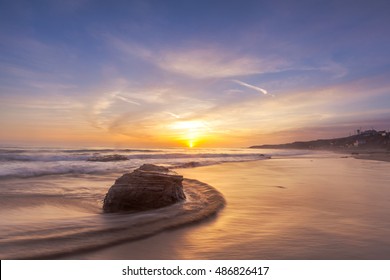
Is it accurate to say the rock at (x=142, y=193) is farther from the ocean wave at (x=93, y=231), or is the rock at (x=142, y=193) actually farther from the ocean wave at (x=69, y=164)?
the ocean wave at (x=69, y=164)

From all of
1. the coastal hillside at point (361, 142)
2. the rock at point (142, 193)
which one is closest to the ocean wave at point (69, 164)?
the rock at point (142, 193)

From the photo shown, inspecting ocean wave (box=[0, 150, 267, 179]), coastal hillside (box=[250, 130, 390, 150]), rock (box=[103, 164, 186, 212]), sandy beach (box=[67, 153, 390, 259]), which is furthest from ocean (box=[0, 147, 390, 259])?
coastal hillside (box=[250, 130, 390, 150])

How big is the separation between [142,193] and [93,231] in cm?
194

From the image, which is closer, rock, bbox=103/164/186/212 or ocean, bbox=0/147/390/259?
ocean, bbox=0/147/390/259

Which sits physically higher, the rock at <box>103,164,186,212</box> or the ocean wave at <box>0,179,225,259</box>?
the rock at <box>103,164,186,212</box>

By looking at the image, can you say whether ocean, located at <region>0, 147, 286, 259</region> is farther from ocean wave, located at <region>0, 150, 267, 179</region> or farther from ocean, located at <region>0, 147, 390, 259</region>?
ocean wave, located at <region>0, 150, 267, 179</region>

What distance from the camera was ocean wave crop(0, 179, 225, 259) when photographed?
374 centimetres

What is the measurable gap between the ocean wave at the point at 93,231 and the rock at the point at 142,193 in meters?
0.31

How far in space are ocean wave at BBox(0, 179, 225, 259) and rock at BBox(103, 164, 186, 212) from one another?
309mm
